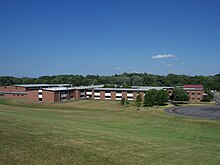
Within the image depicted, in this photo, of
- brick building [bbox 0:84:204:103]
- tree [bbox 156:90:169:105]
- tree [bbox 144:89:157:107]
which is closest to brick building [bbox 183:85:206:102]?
brick building [bbox 0:84:204:103]

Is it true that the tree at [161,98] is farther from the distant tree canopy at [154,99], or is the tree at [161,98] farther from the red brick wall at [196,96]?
the red brick wall at [196,96]

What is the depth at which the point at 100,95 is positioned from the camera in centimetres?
10944

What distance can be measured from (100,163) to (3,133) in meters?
7.85

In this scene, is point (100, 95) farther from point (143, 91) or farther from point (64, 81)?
point (64, 81)

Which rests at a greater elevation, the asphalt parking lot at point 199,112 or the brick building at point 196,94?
the brick building at point 196,94

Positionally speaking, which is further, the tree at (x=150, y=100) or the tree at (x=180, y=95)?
the tree at (x=180, y=95)

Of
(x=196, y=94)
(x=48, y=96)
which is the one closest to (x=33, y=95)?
(x=48, y=96)

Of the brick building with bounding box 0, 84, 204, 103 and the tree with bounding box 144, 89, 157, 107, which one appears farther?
the brick building with bounding box 0, 84, 204, 103

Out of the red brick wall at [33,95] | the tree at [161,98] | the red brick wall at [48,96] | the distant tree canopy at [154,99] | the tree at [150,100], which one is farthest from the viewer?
the red brick wall at [33,95]

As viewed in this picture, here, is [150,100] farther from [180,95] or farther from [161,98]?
[180,95]

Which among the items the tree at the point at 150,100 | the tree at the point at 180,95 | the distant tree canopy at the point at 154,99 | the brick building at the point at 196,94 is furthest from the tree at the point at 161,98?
the brick building at the point at 196,94

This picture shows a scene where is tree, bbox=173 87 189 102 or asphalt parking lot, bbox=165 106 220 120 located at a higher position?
tree, bbox=173 87 189 102

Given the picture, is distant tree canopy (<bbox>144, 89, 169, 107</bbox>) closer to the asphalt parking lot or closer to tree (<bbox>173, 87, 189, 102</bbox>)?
tree (<bbox>173, 87, 189, 102</bbox>)

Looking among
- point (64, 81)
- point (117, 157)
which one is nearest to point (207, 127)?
point (117, 157)
